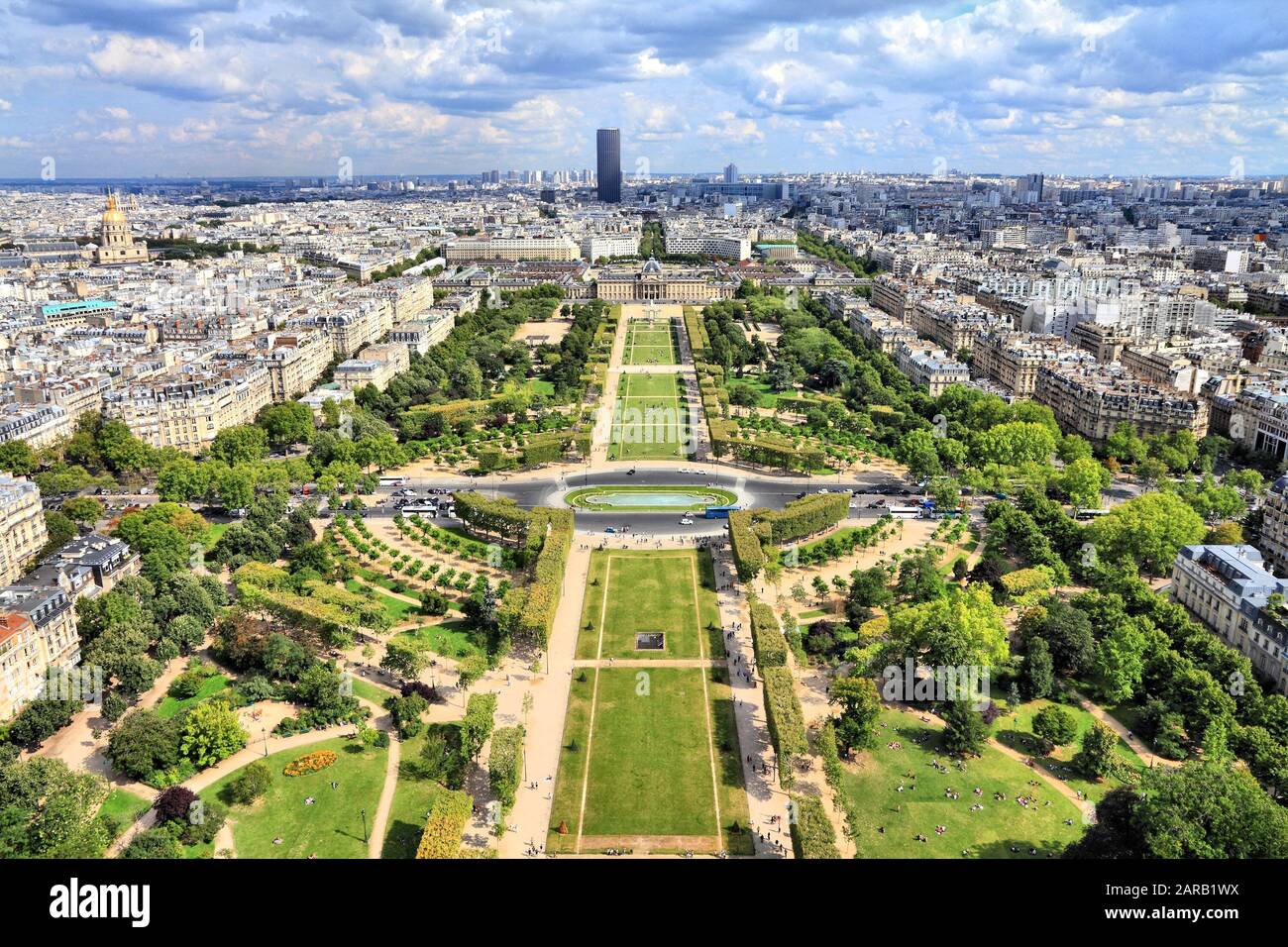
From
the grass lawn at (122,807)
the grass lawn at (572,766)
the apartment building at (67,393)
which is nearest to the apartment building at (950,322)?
the grass lawn at (572,766)

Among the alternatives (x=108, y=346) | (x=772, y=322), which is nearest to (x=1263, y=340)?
(x=772, y=322)

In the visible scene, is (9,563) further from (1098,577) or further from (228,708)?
(1098,577)

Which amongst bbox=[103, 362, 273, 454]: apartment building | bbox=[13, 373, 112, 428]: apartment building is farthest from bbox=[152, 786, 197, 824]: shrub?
bbox=[13, 373, 112, 428]: apartment building

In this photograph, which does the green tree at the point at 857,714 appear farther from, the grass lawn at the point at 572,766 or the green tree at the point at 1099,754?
the grass lawn at the point at 572,766

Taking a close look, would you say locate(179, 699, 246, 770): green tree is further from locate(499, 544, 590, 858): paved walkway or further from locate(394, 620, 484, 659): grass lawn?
locate(499, 544, 590, 858): paved walkway

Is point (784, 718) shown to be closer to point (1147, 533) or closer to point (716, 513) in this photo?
point (716, 513)

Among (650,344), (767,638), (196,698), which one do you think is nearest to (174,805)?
(196,698)
